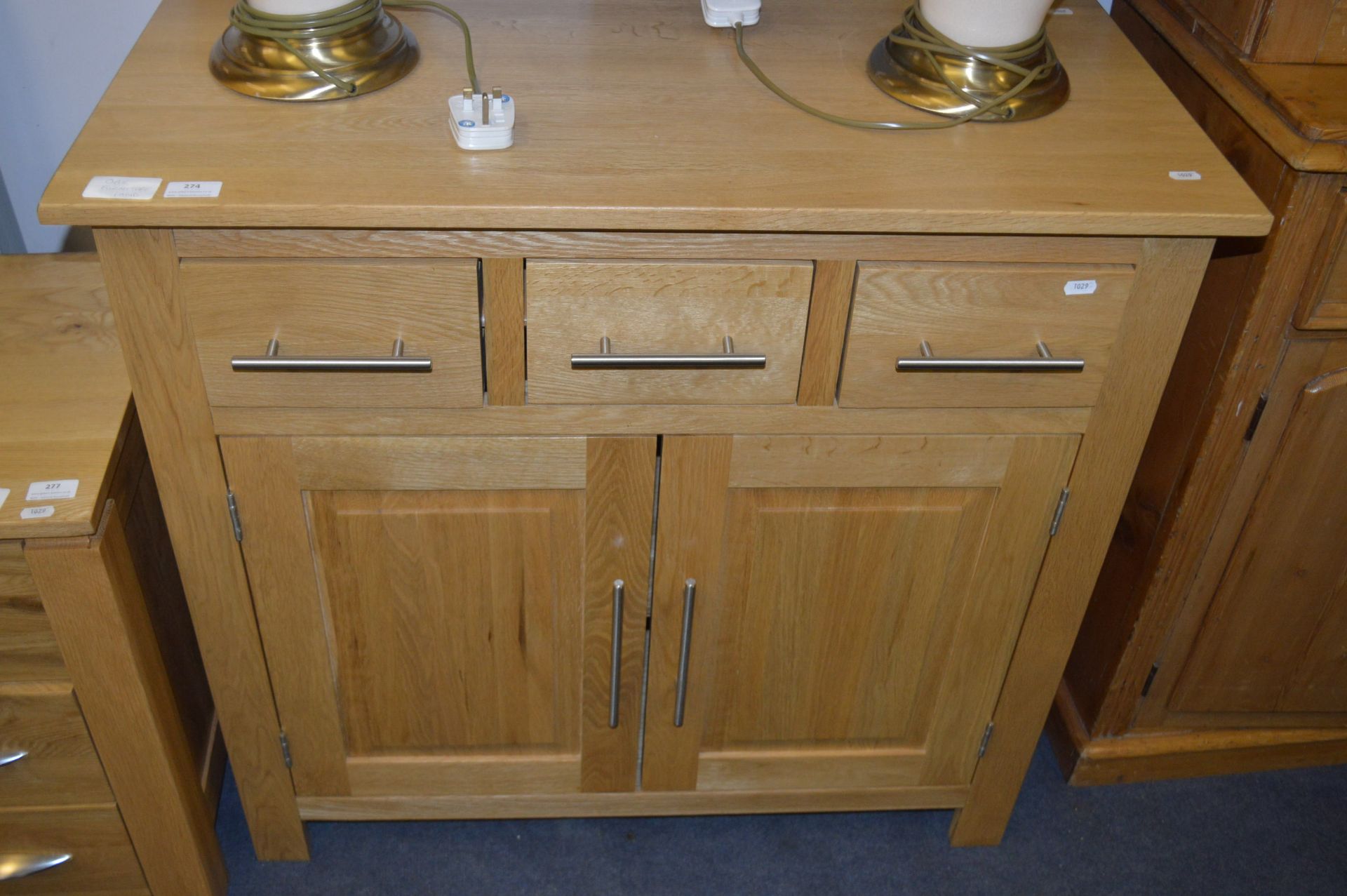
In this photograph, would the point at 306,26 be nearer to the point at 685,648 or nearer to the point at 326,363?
the point at 326,363

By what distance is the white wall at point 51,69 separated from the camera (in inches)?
57.4

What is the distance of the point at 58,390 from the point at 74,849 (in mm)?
513

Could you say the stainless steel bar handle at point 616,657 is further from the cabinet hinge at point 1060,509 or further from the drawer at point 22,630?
the drawer at point 22,630

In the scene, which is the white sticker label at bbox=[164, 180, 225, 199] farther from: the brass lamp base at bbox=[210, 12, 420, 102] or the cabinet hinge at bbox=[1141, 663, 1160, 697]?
the cabinet hinge at bbox=[1141, 663, 1160, 697]

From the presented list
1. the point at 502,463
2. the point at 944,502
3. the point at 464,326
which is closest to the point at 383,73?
the point at 464,326

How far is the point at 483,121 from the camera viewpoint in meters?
1.01

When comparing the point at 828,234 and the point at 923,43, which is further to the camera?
the point at 923,43

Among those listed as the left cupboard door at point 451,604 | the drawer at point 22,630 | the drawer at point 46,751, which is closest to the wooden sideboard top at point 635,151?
the left cupboard door at point 451,604

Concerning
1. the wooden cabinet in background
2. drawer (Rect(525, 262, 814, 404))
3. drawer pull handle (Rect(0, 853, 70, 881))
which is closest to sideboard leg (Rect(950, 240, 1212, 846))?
the wooden cabinet in background

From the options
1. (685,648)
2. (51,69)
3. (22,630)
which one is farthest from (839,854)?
(51,69)

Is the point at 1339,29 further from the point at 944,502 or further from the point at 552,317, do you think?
the point at 552,317

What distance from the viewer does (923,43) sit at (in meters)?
1.11

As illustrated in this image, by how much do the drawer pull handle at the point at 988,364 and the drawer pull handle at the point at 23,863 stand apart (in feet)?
3.45

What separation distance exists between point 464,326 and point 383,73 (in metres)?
0.26
